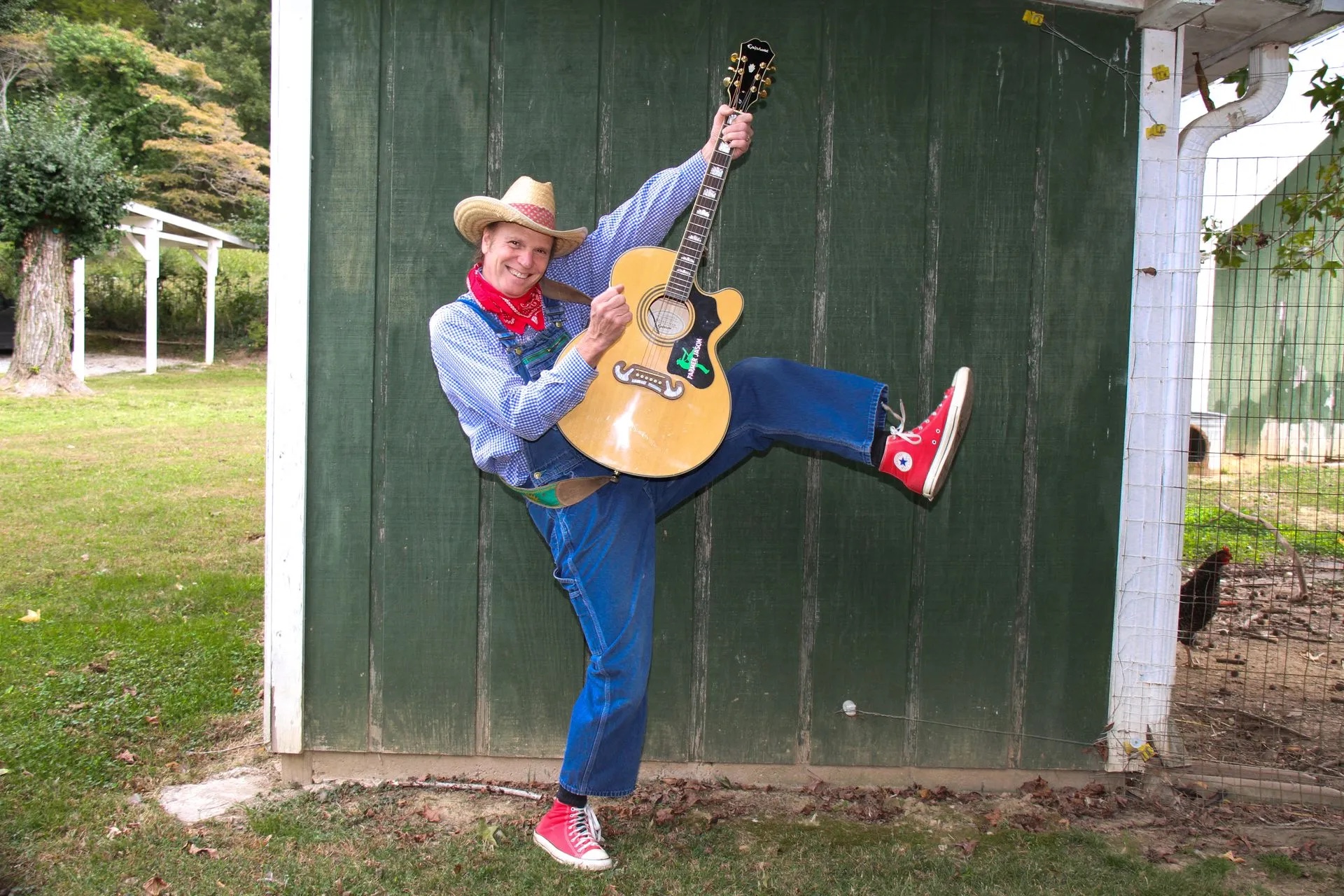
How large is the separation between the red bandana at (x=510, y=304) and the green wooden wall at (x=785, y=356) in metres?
0.61

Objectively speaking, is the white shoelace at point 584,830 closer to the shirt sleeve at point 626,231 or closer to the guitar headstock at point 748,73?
the shirt sleeve at point 626,231

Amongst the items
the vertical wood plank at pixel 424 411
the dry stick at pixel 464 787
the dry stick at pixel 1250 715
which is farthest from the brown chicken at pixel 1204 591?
the vertical wood plank at pixel 424 411

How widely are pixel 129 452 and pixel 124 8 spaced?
24449 mm

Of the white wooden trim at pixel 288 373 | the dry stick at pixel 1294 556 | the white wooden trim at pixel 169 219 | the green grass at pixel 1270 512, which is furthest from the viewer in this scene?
the white wooden trim at pixel 169 219

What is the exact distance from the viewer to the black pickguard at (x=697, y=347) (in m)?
2.73

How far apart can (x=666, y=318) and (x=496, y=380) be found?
487mm

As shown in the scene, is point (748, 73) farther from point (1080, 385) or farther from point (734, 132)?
point (1080, 385)

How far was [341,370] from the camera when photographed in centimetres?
334

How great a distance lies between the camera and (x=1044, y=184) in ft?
11.0

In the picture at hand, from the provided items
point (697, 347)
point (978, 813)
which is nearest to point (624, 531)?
point (697, 347)

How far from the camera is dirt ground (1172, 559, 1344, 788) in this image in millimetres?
3699

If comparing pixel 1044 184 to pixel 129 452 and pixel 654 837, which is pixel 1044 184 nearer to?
pixel 654 837

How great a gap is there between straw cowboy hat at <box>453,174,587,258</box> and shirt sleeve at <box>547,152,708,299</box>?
0.15 meters

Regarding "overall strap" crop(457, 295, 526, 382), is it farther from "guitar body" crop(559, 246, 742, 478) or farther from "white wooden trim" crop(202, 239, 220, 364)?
"white wooden trim" crop(202, 239, 220, 364)
